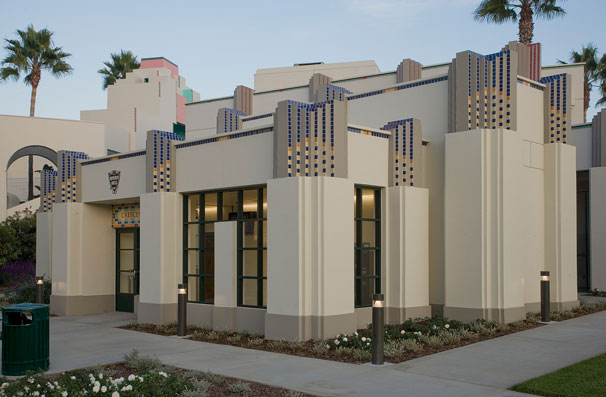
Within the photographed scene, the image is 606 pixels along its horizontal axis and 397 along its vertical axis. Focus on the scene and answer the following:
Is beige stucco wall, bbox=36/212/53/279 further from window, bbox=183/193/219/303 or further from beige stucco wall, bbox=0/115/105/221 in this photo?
beige stucco wall, bbox=0/115/105/221

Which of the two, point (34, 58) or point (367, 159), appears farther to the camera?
point (34, 58)

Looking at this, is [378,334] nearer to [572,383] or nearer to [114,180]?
[572,383]

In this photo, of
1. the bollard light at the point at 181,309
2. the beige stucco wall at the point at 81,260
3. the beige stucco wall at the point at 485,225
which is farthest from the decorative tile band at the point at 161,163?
the beige stucco wall at the point at 485,225

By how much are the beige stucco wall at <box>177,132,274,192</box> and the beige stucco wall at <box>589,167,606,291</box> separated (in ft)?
38.3

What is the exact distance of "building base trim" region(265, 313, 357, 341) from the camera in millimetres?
11656

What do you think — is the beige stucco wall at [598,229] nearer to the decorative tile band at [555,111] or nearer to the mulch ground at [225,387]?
the decorative tile band at [555,111]

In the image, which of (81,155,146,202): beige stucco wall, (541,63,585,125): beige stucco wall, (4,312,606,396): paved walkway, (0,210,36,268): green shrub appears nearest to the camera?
(4,312,606,396): paved walkway

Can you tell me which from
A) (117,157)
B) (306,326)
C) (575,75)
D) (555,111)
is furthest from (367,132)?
(575,75)

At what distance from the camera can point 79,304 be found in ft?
57.5

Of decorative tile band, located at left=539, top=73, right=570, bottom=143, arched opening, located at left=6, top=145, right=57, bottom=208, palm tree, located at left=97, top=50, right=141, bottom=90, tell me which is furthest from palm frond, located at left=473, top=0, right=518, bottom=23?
palm tree, located at left=97, top=50, right=141, bottom=90

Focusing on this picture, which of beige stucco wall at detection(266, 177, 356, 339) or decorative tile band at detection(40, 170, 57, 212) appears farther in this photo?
decorative tile band at detection(40, 170, 57, 212)

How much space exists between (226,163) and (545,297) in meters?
7.42

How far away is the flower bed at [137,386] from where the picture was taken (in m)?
7.55

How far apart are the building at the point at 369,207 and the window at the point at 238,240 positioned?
0.11ft
